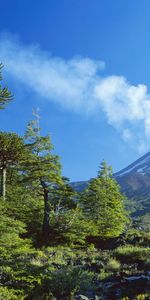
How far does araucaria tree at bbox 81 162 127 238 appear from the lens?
31.4 m

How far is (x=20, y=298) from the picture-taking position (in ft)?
37.9

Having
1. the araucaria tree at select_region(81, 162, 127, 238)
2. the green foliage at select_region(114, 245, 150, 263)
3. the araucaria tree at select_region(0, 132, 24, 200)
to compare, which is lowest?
the green foliage at select_region(114, 245, 150, 263)

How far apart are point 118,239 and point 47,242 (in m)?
5.86

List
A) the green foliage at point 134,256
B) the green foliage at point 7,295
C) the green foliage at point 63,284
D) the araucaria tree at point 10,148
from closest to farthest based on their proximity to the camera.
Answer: the green foliage at point 7,295 → the green foliage at point 63,284 → the green foliage at point 134,256 → the araucaria tree at point 10,148

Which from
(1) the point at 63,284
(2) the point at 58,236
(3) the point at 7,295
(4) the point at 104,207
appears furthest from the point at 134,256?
(4) the point at 104,207

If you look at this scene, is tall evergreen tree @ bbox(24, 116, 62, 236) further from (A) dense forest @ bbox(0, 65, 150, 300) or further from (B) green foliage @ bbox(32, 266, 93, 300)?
(B) green foliage @ bbox(32, 266, 93, 300)

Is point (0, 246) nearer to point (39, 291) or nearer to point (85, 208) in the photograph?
point (39, 291)

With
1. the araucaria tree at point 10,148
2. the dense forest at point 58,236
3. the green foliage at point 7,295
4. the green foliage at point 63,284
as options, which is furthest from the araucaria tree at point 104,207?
the green foliage at point 7,295

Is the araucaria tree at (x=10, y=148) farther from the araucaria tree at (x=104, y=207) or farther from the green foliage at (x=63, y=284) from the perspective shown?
the green foliage at (x=63, y=284)

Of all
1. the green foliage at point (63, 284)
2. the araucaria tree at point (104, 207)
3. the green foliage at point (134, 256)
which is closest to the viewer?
the green foliage at point (63, 284)

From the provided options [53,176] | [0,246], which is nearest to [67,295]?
[0,246]

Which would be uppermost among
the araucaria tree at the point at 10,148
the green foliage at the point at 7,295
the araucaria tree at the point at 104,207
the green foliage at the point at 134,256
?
the araucaria tree at the point at 10,148

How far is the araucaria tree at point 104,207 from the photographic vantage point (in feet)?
103

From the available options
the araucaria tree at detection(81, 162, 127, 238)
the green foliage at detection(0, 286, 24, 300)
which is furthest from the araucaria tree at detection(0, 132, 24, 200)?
the green foliage at detection(0, 286, 24, 300)
